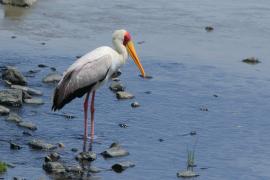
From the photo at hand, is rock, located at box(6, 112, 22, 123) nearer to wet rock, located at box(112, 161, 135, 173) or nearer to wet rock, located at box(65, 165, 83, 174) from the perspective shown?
wet rock, located at box(65, 165, 83, 174)

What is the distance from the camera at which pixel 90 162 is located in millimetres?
11523

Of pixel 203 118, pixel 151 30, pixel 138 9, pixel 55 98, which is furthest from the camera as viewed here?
pixel 138 9

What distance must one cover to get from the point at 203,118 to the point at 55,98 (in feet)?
8.31

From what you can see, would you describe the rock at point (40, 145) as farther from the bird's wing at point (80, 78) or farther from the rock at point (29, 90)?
the rock at point (29, 90)

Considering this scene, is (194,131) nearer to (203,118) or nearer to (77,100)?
(203,118)

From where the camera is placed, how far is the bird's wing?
497 inches

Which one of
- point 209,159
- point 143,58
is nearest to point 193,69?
point 143,58

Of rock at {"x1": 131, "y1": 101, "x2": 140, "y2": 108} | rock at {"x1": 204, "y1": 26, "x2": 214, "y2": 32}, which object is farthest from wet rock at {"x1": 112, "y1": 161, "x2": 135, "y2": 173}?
rock at {"x1": 204, "y1": 26, "x2": 214, "y2": 32}

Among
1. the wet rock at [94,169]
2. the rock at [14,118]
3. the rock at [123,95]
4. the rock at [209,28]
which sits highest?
the rock at [209,28]

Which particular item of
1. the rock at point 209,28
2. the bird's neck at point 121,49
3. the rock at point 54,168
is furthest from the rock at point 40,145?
the rock at point 209,28

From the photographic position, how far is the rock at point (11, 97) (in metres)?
13.7

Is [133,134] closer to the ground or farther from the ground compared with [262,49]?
closer to the ground

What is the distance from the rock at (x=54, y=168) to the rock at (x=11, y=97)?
2.90m

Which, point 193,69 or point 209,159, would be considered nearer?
point 209,159
